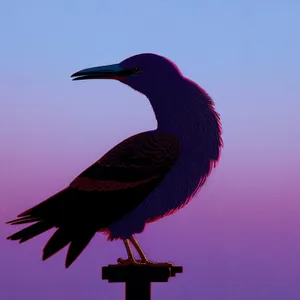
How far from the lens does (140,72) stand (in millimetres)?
5977

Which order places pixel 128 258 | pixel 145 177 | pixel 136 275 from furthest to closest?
pixel 145 177 → pixel 128 258 → pixel 136 275

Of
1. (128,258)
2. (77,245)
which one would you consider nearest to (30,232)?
(77,245)

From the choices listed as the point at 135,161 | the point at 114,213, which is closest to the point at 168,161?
the point at 135,161

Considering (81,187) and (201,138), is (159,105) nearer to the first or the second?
(201,138)

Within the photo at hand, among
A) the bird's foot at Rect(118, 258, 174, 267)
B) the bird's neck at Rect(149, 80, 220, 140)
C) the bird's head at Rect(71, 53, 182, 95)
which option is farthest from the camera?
the bird's head at Rect(71, 53, 182, 95)

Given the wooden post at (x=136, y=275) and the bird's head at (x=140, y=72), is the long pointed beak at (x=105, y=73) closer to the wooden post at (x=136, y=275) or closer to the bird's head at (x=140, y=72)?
the bird's head at (x=140, y=72)

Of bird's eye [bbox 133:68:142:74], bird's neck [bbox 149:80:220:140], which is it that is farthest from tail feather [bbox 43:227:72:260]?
bird's eye [bbox 133:68:142:74]

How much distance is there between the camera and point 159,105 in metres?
5.79

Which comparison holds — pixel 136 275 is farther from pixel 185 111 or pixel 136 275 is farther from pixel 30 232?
pixel 185 111

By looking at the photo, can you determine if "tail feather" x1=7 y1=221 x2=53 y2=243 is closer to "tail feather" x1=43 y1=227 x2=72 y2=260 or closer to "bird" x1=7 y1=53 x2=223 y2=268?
"bird" x1=7 y1=53 x2=223 y2=268

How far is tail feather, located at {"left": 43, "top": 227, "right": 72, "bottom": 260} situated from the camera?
519 cm

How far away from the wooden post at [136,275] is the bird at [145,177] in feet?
0.72

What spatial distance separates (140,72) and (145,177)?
1.07 m

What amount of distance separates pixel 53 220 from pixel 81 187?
0.42 m
